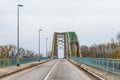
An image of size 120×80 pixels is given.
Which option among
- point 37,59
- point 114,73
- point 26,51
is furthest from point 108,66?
point 26,51

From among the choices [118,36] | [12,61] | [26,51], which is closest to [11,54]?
[26,51]

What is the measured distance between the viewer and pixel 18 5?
2073 inches

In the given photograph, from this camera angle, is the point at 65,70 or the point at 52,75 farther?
the point at 65,70

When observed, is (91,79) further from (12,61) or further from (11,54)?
(11,54)

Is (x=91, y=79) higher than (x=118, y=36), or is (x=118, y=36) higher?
(x=118, y=36)

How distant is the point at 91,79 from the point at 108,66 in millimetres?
4288

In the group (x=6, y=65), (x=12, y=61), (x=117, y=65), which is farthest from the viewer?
(x=12, y=61)

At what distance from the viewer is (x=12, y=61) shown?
54531mm

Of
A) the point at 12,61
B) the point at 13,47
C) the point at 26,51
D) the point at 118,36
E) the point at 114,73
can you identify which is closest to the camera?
the point at 114,73

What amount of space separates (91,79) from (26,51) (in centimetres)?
15009

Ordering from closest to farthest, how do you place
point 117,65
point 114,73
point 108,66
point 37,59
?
point 117,65 → point 114,73 → point 108,66 → point 37,59

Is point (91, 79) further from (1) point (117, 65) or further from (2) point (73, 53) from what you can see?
(2) point (73, 53)

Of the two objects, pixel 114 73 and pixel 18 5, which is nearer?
pixel 114 73

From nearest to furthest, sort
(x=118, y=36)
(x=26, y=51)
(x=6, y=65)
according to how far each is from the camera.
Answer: (x=6, y=65) → (x=118, y=36) → (x=26, y=51)
